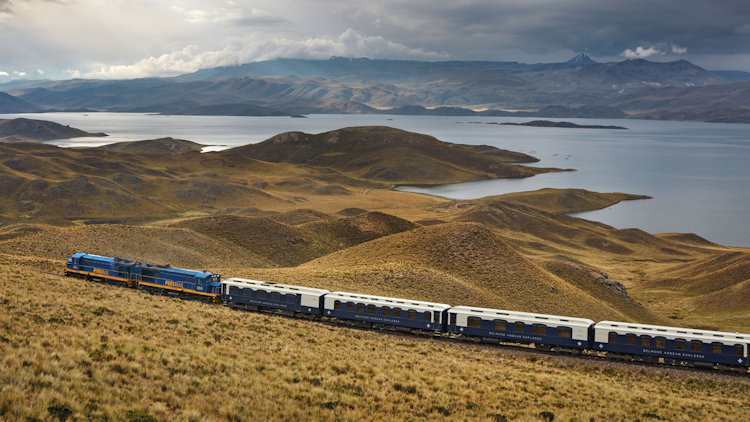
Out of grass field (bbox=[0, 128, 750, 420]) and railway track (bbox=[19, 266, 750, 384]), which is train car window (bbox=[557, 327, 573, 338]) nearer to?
railway track (bbox=[19, 266, 750, 384])

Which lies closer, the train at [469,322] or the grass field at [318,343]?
the grass field at [318,343]

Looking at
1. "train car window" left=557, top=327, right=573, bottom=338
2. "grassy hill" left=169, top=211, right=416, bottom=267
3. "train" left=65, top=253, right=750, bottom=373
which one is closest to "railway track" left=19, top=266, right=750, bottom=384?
"train" left=65, top=253, right=750, bottom=373

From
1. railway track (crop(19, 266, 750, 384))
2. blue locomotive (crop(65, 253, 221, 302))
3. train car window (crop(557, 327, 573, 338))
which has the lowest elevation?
railway track (crop(19, 266, 750, 384))

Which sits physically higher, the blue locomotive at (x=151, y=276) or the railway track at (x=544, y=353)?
the blue locomotive at (x=151, y=276)

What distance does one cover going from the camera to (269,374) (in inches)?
931

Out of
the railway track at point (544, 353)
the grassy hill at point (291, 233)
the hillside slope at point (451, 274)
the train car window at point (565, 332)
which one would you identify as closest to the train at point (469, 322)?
the train car window at point (565, 332)

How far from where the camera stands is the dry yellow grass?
18.3 m

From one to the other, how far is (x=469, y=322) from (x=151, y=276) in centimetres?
2509

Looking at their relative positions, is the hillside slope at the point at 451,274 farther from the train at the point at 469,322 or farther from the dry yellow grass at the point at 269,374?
the dry yellow grass at the point at 269,374

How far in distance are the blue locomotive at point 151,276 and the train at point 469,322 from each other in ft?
0.25

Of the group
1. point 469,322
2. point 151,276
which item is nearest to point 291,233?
point 151,276

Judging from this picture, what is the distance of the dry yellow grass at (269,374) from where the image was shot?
60.0 ft

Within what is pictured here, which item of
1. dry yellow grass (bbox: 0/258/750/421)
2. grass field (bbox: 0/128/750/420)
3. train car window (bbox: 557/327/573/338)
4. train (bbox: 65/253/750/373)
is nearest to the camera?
dry yellow grass (bbox: 0/258/750/421)

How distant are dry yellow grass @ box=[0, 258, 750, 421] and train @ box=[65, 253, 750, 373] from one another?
1403 millimetres
